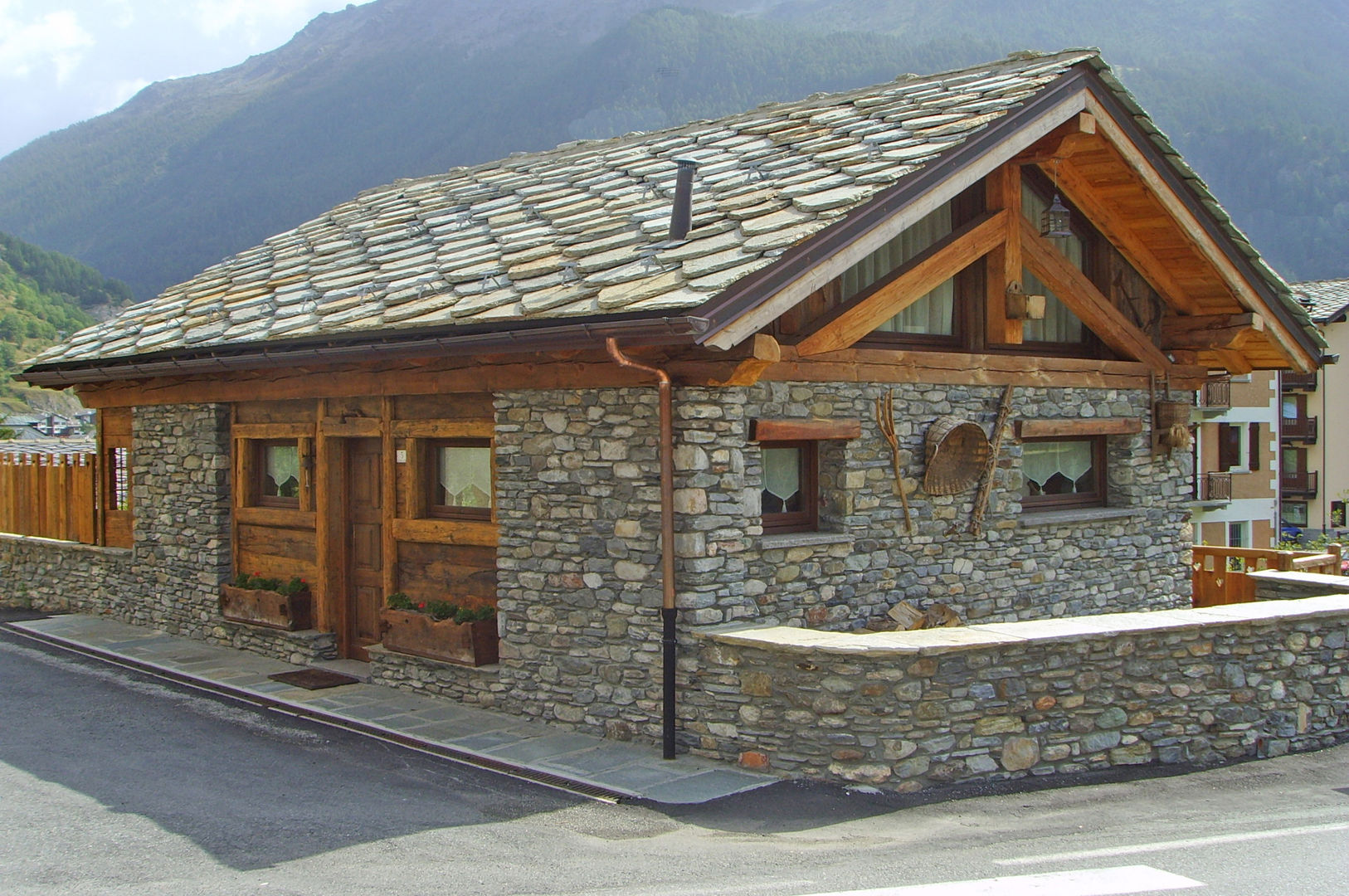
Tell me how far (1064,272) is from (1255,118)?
87871 mm

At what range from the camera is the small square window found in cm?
1002

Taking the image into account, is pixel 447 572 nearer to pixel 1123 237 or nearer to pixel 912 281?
pixel 912 281

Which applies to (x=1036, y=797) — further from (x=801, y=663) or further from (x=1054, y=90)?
(x=1054, y=90)

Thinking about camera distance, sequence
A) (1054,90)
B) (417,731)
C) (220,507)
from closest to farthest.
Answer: (417,731) → (1054,90) → (220,507)

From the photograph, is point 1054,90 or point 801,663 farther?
point 1054,90

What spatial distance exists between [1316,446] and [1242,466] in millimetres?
5705

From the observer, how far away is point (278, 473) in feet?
40.4

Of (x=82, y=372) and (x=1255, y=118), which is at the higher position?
(x=1255, y=118)

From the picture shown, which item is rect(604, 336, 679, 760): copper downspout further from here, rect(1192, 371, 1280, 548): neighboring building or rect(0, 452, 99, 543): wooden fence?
rect(1192, 371, 1280, 548): neighboring building

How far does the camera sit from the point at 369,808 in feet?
24.0

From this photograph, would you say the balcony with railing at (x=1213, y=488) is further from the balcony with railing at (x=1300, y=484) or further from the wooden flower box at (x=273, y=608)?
the wooden flower box at (x=273, y=608)

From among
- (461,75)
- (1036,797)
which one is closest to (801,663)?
(1036,797)

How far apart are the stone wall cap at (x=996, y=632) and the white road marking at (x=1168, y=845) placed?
4.66 ft

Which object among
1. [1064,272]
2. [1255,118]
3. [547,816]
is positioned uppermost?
[1255,118]
